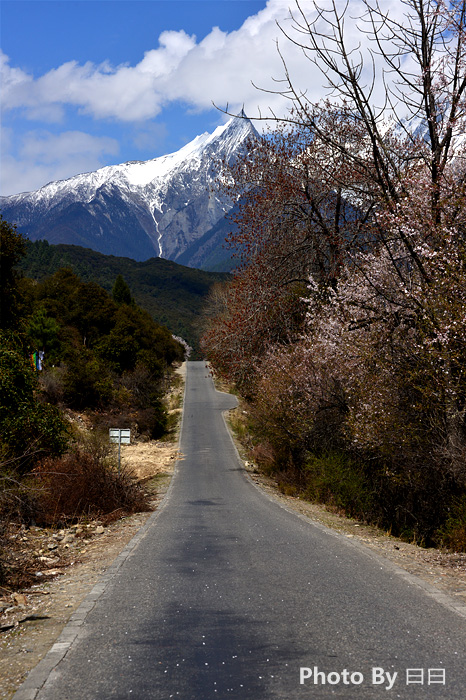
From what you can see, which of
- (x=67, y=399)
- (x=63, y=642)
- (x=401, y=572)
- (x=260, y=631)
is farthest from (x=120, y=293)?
(x=260, y=631)

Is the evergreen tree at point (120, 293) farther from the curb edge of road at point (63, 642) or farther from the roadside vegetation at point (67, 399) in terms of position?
the curb edge of road at point (63, 642)

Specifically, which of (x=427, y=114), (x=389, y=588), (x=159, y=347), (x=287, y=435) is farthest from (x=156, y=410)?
(x=389, y=588)

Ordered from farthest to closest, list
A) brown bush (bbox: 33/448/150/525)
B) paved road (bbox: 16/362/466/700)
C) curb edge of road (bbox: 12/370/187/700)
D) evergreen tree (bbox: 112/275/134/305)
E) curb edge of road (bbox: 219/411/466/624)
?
evergreen tree (bbox: 112/275/134/305)
brown bush (bbox: 33/448/150/525)
curb edge of road (bbox: 219/411/466/624)
curb edge of road (bbox: 12/370/187/700)
paved road (bbox: 16/362/466/700)

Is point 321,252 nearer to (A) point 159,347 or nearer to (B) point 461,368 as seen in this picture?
(B) point 461,368

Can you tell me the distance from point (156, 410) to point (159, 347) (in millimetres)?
31419

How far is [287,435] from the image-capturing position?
20328 mm

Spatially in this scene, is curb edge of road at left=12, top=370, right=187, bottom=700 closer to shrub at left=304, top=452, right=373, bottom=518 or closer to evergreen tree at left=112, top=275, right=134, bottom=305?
shrub at left=304, top=452, right=373, bottom=518

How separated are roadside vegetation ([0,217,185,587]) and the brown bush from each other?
3cm

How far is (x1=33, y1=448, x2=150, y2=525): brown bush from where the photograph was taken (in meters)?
13.1

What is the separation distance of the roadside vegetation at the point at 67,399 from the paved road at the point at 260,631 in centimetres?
237

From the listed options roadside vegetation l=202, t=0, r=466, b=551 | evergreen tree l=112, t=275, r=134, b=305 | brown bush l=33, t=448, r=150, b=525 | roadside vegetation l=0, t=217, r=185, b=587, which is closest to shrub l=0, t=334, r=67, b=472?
roadside vegetation l=0, t=217, r=185, b=587

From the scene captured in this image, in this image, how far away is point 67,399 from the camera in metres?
40.9

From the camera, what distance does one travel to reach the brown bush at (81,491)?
13070mm

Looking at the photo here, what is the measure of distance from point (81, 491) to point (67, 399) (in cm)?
2807
